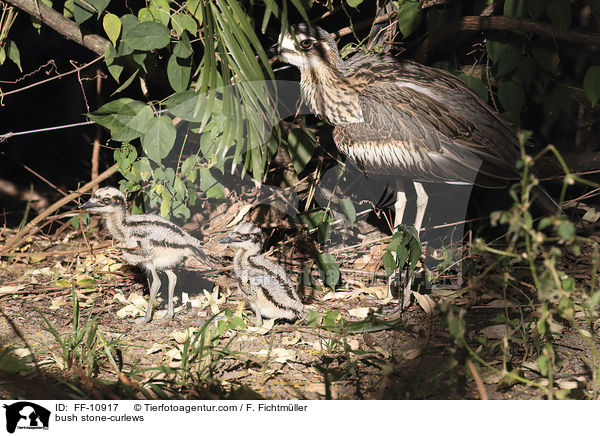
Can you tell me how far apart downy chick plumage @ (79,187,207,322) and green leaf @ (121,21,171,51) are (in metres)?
0.54

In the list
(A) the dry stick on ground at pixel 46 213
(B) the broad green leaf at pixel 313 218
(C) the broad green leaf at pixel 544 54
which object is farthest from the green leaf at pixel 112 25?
(C) the broad green leaf at pixel 544 54

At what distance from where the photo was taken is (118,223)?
2352 millimetres

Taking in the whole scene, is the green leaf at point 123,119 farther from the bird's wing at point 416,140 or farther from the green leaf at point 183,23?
the bird's wing at point 416,140

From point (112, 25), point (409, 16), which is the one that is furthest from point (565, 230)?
point (112, 25)

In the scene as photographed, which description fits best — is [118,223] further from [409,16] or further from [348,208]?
[409,16]

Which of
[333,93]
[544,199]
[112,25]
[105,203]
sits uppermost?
[112,25]

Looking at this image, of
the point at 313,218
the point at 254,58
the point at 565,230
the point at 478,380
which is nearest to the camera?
the point at 565,230

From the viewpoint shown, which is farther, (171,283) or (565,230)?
(171,283)

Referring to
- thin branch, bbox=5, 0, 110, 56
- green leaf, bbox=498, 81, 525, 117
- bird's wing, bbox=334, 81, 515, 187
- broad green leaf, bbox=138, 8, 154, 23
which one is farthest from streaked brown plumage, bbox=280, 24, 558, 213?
thin branch, bbox=5, 0, 110, 56

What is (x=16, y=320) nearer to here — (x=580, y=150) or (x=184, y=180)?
(x=184, y=180)

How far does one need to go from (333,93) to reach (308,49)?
18cm

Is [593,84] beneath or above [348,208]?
above

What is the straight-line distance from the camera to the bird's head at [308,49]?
2.27 m

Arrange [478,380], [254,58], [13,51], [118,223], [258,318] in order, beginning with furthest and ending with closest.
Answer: [13,51] < [118,223] < [258,318] < [254,58] < [478,380]
